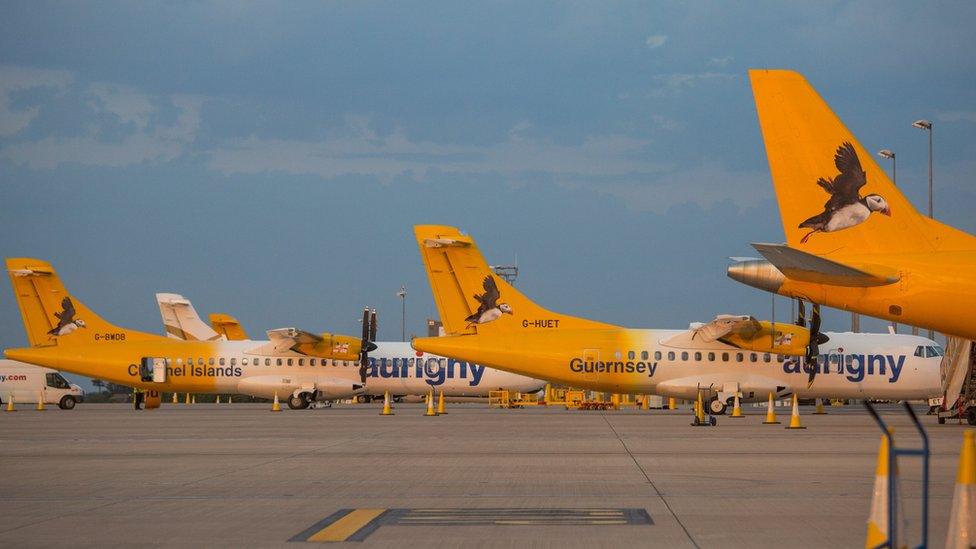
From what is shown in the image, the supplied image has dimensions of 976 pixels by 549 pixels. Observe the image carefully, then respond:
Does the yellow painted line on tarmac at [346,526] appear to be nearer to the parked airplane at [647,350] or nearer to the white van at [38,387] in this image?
the parked airplane at [647,350]

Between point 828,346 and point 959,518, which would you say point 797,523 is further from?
point 828,346

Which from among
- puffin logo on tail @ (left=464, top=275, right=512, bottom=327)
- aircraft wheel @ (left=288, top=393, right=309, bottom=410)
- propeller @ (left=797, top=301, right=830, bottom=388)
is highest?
puffin logo on tail @ (left=464, top=275, right=512, bottom=327)

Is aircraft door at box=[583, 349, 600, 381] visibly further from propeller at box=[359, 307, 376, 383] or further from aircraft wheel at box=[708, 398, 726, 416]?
propeller at box=[359, 307, 376, 383]

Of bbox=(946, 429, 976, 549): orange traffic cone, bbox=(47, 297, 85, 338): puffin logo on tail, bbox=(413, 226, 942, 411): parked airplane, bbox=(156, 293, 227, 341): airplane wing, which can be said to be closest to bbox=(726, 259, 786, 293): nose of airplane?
bbox=(946, 429, 976, 549): orange traffic cone

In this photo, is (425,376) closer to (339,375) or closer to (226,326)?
(339,375)

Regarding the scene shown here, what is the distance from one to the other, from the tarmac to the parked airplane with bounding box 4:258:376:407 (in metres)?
24.6

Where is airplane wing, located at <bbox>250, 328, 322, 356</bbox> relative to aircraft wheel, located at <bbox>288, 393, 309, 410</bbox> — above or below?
above

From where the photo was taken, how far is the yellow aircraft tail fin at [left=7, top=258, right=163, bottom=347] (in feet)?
178

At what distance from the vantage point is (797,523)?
36.7 ft

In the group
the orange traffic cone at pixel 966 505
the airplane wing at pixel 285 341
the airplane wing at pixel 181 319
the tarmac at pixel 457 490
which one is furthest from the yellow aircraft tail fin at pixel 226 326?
the orange traffic cone at pixel 966 505

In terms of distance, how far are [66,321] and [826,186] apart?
140 feet

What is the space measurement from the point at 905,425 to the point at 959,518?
26.8 meters

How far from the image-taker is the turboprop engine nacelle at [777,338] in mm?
42094

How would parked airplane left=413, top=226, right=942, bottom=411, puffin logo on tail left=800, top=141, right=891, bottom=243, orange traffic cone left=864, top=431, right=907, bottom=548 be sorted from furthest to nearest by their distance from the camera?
1. parked airplane left=413, top=226, right=942, bottom=411
2. puffin logo on tail left=800, top=141, right=891, bottom=243
3. orange traffic cone left=864, top=431, right=907, bottom=548
